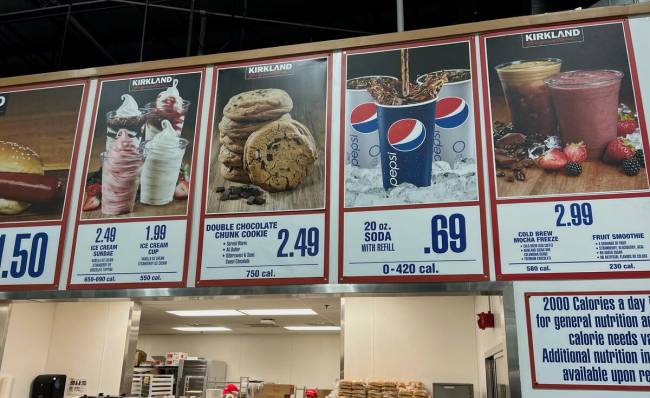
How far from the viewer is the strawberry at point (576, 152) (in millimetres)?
2945

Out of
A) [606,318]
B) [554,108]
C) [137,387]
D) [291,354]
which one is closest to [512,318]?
[606,318]

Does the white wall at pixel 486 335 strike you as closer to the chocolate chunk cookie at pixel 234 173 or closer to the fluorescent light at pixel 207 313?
the chocolate chunk cookie at pixel 234 173

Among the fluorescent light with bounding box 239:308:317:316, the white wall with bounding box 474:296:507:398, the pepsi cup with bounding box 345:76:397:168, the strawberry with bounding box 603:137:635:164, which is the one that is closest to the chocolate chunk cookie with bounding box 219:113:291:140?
the pepsi cup with bounding box 345:76:397:168

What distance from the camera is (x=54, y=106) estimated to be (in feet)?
12.6

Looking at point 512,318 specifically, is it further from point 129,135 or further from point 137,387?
point 137,387

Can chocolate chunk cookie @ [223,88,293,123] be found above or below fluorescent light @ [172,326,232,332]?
above

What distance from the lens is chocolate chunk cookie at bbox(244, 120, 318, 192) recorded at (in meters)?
3.31

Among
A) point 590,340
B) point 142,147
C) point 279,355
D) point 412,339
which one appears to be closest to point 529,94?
point 590,340

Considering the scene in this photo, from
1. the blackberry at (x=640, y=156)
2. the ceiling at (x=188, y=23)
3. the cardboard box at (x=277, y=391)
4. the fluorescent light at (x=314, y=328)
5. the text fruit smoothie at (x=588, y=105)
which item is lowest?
the cardboard box at (x=277, y=391)

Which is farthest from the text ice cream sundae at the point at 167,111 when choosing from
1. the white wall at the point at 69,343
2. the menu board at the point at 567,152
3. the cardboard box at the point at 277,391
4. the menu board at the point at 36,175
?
the cardboard box at the point at 277,391

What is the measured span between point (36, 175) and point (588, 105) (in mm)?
3477

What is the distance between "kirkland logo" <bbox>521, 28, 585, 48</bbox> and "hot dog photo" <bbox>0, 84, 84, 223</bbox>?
295cm

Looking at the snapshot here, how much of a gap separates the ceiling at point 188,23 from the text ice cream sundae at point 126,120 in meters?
3.01

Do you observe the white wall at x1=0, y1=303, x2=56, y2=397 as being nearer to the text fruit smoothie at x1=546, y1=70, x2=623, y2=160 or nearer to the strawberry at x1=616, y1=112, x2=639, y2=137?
the text fruit smoothie at x1=546, y1=70, x2=623, y2=160
